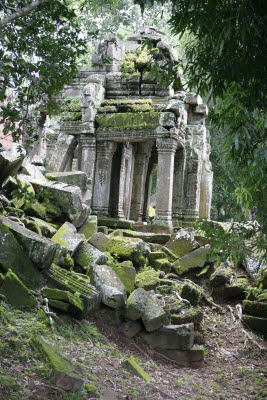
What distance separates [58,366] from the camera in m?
3.28

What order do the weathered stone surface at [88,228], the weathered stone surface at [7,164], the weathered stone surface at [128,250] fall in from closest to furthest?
1. the weathered stone surface at [7,164]
2. the weathered stone surface at [128,250]
3. the weathered stone surface at [88,228]

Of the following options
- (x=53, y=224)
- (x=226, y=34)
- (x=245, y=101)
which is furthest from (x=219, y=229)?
(x=53, y=224)

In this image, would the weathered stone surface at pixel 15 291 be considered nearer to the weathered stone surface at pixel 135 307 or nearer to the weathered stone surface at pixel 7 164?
the weathered stone surface at pixel 135 307

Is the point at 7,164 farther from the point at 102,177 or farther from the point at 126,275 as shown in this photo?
the point at 102,177

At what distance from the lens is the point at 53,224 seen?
7.07 meters

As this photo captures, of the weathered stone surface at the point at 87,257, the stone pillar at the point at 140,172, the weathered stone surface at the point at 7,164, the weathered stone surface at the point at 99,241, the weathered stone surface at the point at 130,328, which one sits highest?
the stone pillar at the point at 140,172

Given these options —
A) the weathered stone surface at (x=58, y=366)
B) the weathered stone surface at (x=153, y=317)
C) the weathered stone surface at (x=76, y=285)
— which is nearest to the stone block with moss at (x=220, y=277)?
the weathered stone surface at (x=153, y=317)

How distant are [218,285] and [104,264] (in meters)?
2.34

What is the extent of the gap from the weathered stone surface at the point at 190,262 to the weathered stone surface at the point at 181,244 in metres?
0.31

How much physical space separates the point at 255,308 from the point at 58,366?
4158mm

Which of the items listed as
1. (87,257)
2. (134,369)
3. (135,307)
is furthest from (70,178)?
(134,369)

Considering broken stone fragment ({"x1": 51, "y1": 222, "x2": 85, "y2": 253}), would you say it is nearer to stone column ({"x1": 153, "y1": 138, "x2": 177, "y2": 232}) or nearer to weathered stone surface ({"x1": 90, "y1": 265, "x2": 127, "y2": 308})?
weathered stone surface ({"x1": 90, "y1": 265, "x2": 127, "y2": 308})

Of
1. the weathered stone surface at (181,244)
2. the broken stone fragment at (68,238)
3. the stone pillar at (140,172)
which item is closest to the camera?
the broken stone fragment at (68,238)

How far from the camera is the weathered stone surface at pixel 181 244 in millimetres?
8055
